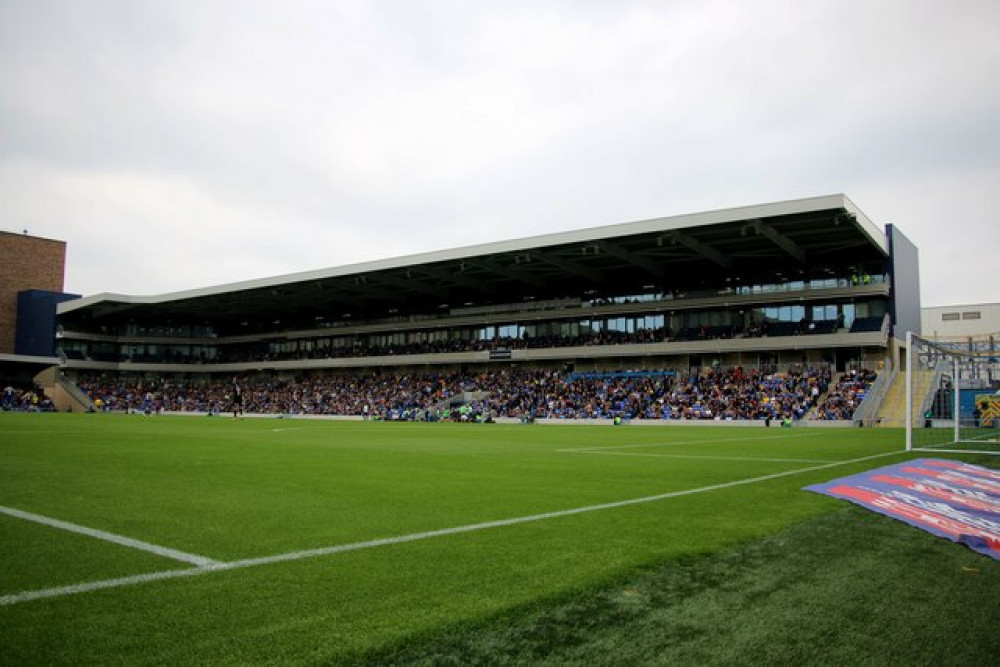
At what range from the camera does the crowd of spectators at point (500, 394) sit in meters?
43.2

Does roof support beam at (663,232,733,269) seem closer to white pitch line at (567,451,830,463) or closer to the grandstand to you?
the grandstand

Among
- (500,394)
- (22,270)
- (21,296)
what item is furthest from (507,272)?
(22,270)

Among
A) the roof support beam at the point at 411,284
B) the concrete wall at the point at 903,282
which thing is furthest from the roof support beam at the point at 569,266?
the concrete wall at the point at 903,282

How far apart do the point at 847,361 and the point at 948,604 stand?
46868 millimetres

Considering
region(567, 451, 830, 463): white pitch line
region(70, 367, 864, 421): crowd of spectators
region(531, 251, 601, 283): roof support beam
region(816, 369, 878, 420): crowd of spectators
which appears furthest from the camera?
region(531, 251, 601, 283): roof support beam

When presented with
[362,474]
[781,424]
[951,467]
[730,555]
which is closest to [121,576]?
[730,555]

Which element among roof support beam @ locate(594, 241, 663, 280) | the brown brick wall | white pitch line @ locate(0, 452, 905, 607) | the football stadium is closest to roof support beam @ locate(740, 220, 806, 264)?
the football stadium

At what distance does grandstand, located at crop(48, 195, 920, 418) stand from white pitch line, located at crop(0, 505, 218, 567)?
36.4 m

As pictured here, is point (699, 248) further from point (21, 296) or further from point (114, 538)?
point (21, 296)

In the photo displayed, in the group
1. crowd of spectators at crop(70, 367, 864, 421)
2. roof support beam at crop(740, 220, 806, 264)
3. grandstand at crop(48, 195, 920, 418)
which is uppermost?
roof support beam at crop(740, 220, 806, 264)

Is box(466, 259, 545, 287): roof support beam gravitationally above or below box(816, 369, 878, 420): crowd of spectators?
above

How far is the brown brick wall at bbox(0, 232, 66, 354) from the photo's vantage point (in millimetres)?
72062

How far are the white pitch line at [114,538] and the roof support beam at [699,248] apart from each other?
3790 centimetres

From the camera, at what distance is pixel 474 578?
449cm
